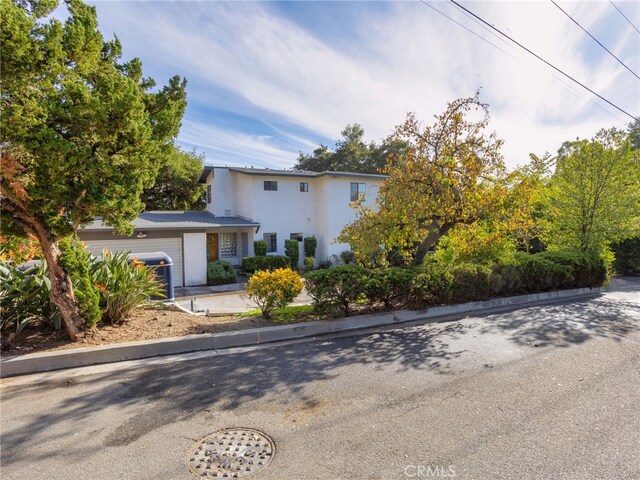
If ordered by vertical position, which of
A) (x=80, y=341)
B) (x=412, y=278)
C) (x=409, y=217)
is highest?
(x=409, y=217)

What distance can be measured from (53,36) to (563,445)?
6956 mm

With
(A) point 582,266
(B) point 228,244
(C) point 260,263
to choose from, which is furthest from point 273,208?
(A) point 582,266

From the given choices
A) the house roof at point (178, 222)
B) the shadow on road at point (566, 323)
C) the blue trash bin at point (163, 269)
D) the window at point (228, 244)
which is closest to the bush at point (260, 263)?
the house roof at point (178, 222)

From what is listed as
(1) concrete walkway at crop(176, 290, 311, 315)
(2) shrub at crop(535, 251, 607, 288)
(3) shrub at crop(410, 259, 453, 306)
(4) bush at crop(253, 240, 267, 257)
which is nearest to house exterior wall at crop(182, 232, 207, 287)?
(1) concrete walkway at crop(176, 290, 311, 315)

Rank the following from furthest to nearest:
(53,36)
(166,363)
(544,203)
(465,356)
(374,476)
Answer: (544,203)
(465,356)
(166,363)
(53,36)
(374,476)

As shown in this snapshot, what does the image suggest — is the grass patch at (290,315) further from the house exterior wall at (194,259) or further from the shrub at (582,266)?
the house exterior wall at (194,259)

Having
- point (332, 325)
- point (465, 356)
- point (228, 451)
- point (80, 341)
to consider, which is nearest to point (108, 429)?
point (228, 451)

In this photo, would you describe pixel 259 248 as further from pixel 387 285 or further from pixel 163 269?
pixel 387 285

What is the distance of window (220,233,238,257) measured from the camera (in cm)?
2083

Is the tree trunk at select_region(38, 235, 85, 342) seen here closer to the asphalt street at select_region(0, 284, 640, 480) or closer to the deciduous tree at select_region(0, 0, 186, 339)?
the deciduous tree at select_region(0, 0, 186, 339)

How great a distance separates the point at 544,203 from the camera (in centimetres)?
1321

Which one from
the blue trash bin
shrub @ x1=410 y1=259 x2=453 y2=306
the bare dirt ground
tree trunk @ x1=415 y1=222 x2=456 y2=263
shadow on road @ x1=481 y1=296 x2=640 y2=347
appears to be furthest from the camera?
the blue trash bin

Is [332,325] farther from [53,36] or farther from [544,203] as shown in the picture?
[544,203]

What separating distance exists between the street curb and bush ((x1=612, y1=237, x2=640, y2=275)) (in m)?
13.5
